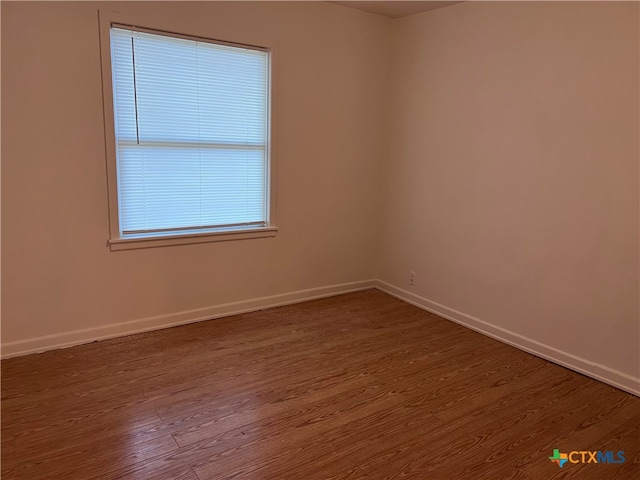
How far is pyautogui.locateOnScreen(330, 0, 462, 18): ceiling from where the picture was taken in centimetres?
353

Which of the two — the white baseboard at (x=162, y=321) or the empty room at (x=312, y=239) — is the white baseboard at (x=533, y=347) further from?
the white baseboard at (x=162, y=321)

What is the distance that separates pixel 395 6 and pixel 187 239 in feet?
8.22

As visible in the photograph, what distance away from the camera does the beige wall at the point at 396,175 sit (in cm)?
268

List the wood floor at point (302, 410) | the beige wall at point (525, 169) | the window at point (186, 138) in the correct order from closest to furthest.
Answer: the wood floor at point (302, 410), the beige wall at point (525, 169), the window at point (186, 138)

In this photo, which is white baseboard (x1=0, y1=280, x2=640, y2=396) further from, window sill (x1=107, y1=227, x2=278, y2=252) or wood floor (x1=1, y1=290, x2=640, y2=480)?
window sill (x1=107, y1=227, x2=278, y2=252)

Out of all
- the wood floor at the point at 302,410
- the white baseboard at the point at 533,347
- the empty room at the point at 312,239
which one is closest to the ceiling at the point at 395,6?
the empty room at the point at 312,239

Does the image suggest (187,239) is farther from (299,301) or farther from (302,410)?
(302,410)

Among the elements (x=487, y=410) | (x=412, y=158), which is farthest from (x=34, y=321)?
(x=412, y=158)

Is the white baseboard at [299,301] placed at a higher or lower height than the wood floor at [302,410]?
higher

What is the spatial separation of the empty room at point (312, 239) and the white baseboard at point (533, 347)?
0.7 inches

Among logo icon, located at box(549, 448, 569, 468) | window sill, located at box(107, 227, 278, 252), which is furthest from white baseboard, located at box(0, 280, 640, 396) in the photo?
logo icon, located at box(549, 448, 569, 468)

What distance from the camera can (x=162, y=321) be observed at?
133 inches

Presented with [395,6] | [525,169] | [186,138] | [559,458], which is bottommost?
[559,458]

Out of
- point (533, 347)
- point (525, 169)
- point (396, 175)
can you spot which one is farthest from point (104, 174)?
point (533, 347)
